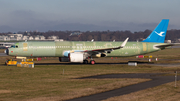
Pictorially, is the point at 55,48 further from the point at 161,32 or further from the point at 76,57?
the point at 161,32

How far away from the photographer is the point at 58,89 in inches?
840

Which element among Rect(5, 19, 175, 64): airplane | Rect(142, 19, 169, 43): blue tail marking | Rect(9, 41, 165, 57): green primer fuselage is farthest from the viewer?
Rect(142, 19, 169, 43): blue tail marking

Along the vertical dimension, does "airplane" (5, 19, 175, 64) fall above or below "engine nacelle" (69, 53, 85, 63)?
above

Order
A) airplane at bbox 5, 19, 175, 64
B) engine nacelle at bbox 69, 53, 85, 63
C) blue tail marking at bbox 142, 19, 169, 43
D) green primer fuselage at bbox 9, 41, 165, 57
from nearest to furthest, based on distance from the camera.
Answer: engine nacelle at bbox 69, 53, 85, 63
airplane at bbox 5, 19, 175, 64
green primer fuselage at bbox 9, 41, 165, 57
blue tail marking at bbox 142, 19, 169, 43

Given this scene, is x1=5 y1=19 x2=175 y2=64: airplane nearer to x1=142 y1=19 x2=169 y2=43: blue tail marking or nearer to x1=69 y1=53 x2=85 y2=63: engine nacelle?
x1=69 y1=53 x2=85 y2=63: engine nacelle

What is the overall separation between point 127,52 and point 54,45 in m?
16.0

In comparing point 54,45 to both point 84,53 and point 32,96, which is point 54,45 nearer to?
point 84,53

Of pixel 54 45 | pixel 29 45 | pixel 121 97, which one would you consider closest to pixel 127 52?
pixel 54 45

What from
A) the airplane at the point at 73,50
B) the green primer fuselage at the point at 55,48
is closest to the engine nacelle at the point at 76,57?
the airplane at the point at 73,50

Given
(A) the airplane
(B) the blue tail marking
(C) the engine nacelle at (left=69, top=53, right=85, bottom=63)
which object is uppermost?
(B) the blue tail marking

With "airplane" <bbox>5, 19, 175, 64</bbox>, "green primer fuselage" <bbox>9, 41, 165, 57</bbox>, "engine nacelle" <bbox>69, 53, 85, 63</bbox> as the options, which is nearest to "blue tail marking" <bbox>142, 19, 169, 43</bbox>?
"airplane" <bbox>5, 19, 175, 64</bbox>

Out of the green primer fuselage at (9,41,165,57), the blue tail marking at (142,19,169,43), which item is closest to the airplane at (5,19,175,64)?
the green primer fuselage at (9,41,165,57)

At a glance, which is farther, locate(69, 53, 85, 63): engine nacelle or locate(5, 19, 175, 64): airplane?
locate(5, 19, 175, 64): airplane

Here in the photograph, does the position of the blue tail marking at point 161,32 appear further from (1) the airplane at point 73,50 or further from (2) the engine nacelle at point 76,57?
(2) the engine nacelle at point 76,57
